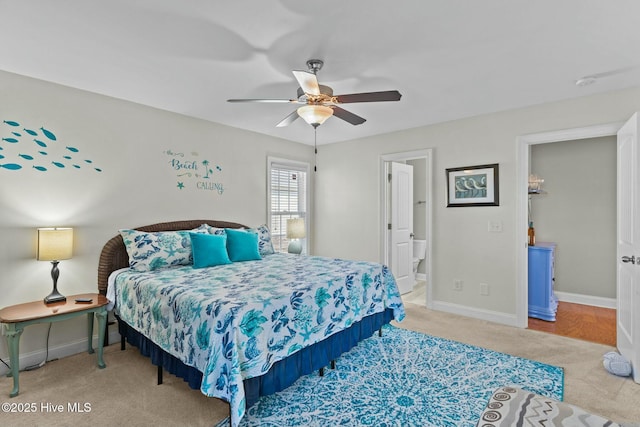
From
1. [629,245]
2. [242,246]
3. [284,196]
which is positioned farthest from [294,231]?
[629,245]

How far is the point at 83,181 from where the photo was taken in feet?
10.4

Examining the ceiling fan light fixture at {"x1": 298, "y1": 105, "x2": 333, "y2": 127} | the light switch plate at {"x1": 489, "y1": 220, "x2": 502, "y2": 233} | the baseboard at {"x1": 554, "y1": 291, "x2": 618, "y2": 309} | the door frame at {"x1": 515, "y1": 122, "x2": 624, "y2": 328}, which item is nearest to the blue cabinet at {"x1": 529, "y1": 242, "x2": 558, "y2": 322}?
the door frame at {"x1": 515, "y1": 122, "x2": 624, "y2": 328}

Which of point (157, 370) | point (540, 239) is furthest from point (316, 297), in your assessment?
point (540, 239)

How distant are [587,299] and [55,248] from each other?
20.6ft

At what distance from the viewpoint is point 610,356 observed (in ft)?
8.96

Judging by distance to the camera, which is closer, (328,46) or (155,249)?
(328,46)

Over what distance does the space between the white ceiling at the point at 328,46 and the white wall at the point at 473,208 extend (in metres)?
0.24

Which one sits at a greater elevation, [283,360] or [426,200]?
[426,200]

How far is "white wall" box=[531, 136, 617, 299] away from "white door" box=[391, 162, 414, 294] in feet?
6.05

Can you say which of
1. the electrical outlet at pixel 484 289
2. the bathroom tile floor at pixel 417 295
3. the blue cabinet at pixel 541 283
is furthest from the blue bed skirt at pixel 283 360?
the blue cabinet at pixel 541 283

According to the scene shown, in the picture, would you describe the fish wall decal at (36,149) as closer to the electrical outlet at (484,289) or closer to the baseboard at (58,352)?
the baseboard at (58,352)

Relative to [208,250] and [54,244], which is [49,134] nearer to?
[54,244]

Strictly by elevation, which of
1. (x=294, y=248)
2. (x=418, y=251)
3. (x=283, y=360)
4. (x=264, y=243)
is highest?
(x=264, y=243)

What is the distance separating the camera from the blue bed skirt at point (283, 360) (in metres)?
2.14
